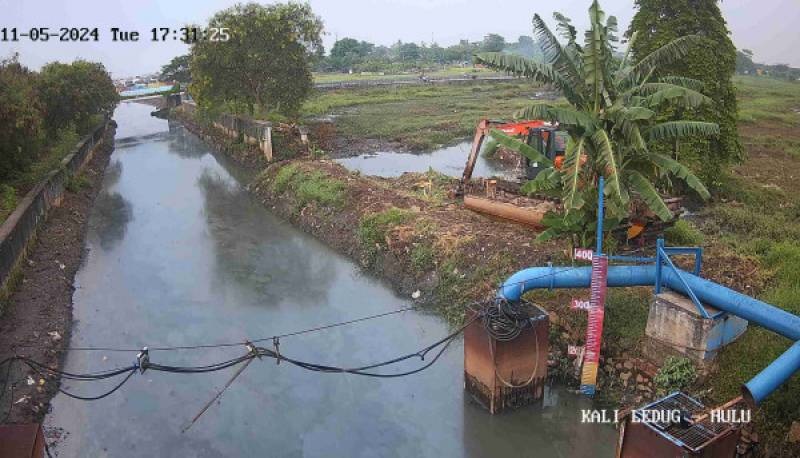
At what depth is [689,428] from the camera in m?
6.93

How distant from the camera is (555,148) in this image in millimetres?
16062

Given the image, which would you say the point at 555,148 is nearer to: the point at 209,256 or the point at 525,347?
the point at 525,347

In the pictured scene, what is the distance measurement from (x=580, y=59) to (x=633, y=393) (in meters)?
5.78

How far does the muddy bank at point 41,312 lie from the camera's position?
1000 cm

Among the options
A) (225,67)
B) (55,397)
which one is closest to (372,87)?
(225,67)

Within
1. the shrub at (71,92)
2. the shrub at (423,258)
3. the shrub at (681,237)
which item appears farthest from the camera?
the shrub at (71,92)

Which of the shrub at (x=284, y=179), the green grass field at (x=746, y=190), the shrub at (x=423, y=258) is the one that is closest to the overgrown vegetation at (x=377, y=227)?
the shrub at (x=423, y=258)

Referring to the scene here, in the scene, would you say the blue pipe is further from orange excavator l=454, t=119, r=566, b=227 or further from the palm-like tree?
orange excavator l=454, t=119, r=566, b=227

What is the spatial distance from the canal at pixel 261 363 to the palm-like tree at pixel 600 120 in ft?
11.5

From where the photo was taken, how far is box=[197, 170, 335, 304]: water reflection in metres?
15.5

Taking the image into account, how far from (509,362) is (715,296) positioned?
120 inches

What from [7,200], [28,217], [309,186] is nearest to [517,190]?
[309,186]

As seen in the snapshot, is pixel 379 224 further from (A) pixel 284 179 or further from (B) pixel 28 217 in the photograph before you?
(B) pixel 28 217

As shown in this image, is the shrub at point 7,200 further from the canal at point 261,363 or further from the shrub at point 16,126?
the canal at point 261,363
